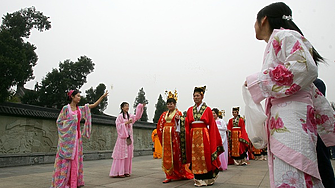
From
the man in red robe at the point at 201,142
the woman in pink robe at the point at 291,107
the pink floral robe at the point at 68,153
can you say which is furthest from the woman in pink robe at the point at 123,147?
the woman in pink robe at the point at 291,107

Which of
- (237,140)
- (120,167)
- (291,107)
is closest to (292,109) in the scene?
(291,107)

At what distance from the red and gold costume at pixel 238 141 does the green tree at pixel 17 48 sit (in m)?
7.97

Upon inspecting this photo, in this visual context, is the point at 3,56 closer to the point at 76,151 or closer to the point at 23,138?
the point at 23,138

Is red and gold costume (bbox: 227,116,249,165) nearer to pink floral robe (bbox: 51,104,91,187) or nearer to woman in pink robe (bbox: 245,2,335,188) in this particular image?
pink floral robe (bbox: 51,104,91,187)

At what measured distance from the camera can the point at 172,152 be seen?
525 cm

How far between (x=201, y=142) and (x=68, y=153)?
99.1 inches

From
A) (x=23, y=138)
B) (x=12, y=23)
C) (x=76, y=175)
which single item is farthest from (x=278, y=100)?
(x=12, y=23)

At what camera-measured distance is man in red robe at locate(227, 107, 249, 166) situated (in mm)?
8977

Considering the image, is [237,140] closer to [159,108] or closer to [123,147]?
[123,147]

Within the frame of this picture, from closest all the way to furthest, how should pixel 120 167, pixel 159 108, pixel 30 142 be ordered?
pixel 120 167, pixel 30 142, pixel 159 108

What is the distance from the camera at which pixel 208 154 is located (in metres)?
4.70

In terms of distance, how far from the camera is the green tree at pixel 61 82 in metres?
15.4

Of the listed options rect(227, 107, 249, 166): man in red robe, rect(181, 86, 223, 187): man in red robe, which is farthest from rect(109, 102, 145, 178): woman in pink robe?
rect(227, 107, 249, 166): man in red robe

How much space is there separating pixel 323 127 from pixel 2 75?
30.0ft
